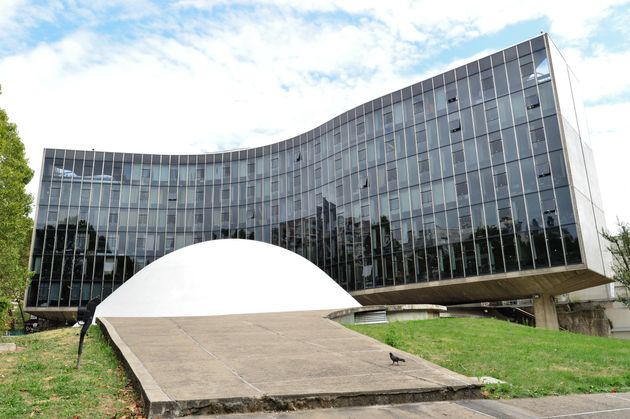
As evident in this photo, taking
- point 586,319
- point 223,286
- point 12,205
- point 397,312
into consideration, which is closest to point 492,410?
point 397,312

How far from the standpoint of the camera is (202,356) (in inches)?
390

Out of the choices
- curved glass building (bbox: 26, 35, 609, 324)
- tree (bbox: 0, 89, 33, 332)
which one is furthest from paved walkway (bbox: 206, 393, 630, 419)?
curved glass building (bbox: 26, 35, 609, 324)

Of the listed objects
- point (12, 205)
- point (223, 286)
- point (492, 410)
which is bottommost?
point (492, 410)

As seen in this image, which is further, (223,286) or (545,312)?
(545,312)

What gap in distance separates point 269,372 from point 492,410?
147 inches

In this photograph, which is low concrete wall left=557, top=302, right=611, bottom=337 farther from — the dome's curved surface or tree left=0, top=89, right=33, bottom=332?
tree left=0, top=89, right=33, bottom=332

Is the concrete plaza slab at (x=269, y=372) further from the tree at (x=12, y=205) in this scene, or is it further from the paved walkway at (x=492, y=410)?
the tree at (x=12, y=205)

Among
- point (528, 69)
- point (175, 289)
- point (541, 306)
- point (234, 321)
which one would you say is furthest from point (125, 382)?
point (528, 69)

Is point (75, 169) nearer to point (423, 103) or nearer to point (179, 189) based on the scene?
point (179, 189)

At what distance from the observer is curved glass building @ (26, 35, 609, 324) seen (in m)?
32.4

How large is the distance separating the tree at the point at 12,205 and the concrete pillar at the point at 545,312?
105 ft

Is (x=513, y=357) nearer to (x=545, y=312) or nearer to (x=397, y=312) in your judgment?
(x=397, y=312)

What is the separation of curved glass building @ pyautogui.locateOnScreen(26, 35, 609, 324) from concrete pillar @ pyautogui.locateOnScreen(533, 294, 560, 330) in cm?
93

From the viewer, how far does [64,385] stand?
304 inches
